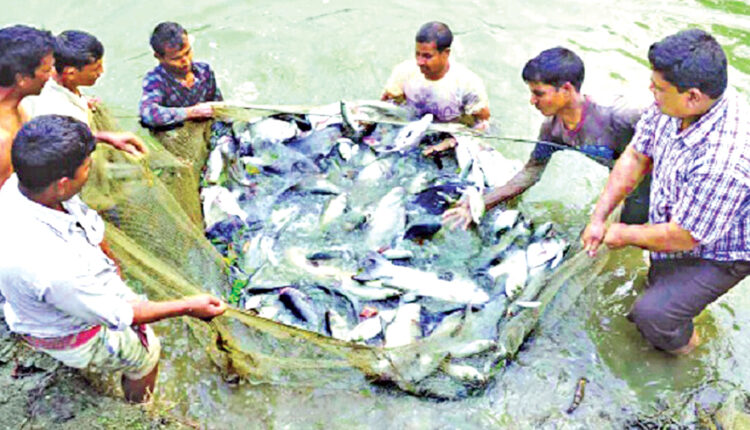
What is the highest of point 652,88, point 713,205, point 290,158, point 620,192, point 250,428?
point 652,88

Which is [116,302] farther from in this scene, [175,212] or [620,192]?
[620,192]

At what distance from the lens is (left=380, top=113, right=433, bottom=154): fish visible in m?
6.10

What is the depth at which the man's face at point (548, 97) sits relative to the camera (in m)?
4.91

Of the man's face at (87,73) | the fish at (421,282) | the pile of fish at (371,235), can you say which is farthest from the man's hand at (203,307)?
the man's face at (87,73)

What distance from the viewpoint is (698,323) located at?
202 inches

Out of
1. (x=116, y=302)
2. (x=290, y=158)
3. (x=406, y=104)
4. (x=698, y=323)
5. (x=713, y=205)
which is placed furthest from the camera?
(x=406, y=104)

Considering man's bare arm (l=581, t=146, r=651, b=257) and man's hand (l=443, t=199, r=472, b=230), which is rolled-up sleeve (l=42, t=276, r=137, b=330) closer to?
man's hand (l=443, t=199, r=472, b=230)

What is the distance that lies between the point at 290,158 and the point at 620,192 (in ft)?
9.66

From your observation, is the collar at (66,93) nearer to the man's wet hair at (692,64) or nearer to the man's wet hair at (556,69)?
the man's wet hair at (556,69)

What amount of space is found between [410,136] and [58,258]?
3.65 meters

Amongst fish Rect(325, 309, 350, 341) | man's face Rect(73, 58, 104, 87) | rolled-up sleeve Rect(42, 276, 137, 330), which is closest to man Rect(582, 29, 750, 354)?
fish Rect(325, 309, 350, 341)

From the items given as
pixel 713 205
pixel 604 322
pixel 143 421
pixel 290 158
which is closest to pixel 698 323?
pixel 604 322

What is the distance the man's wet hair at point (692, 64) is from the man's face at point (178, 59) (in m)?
3.96

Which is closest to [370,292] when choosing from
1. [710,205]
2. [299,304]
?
[299,304]
